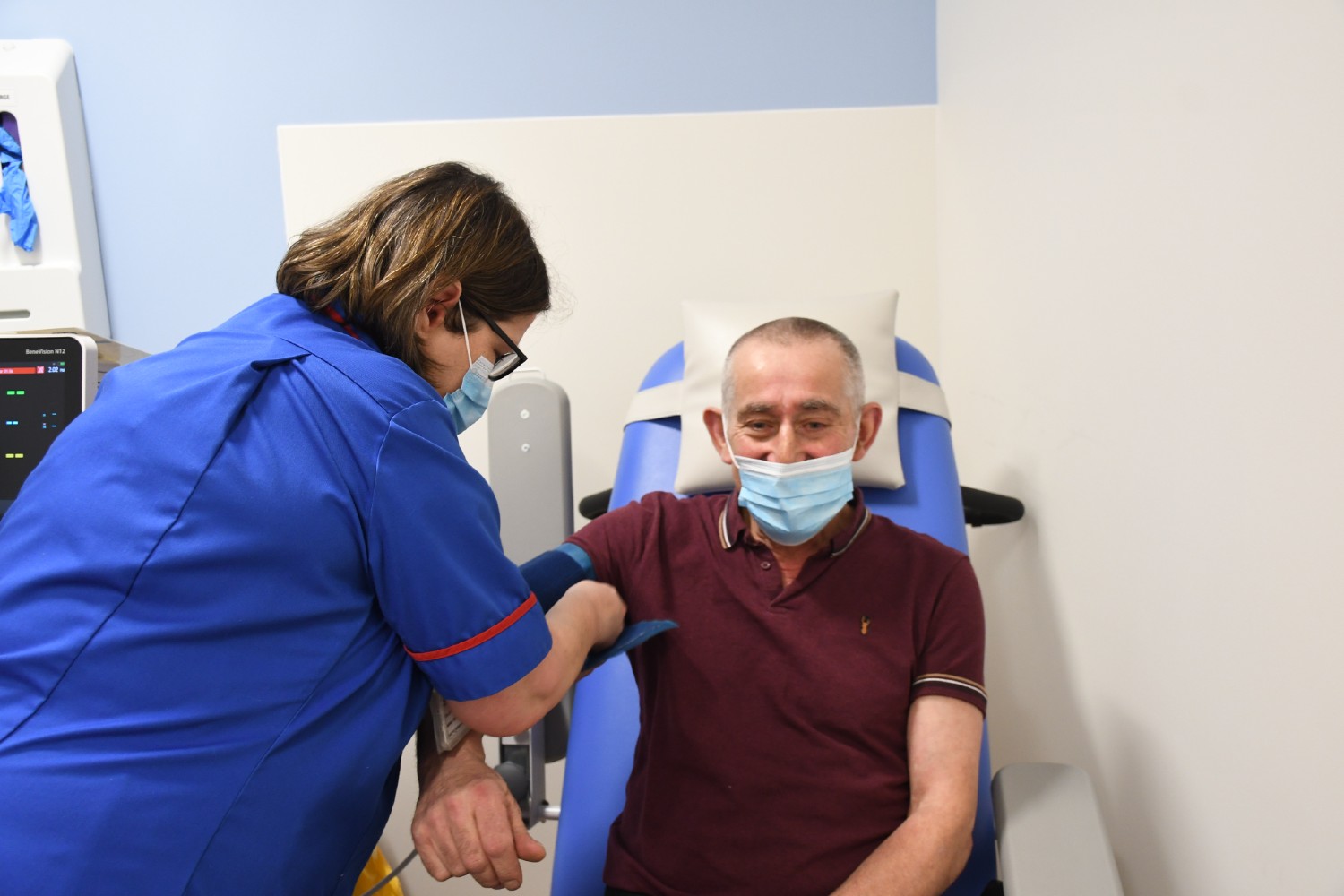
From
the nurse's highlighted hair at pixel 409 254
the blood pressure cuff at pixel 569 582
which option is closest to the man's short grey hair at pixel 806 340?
the blood pressure cuff at pixel 569 582

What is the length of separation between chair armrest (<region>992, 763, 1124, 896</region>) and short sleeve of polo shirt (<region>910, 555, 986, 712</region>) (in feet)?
0.41

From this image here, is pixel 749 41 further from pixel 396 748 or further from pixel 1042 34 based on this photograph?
pixel 396 748

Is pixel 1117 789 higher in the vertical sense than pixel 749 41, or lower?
lower

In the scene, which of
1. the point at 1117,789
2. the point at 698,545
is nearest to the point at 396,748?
the point at 698,545

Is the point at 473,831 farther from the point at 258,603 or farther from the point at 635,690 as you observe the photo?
the point at 635,690

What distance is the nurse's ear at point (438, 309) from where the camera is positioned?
3.88ft

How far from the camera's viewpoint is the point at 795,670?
1.44 m

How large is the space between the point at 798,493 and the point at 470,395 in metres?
0.48

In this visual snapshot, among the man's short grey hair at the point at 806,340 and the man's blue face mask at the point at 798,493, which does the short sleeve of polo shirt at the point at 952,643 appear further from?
the man's short grey hair at the point at 806,340

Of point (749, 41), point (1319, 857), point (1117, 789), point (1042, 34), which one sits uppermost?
point (749, 41)

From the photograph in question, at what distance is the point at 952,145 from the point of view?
92.5 inches

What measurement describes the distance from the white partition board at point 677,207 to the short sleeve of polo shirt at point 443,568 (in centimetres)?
141

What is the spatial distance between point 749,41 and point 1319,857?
214 centimetres

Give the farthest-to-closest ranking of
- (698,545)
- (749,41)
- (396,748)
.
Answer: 1. (749,41)
2. (698,545)
3. (396,748)
